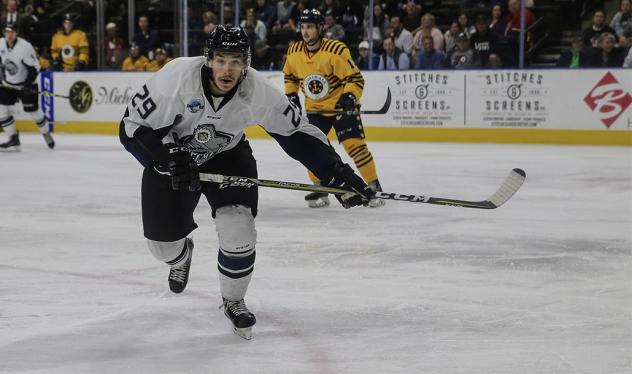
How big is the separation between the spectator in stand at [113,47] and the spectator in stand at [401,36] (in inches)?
145

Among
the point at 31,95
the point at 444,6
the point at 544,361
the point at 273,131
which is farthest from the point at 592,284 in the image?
the point at 444,6

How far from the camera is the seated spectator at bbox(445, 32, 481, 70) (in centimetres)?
997

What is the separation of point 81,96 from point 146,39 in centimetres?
115

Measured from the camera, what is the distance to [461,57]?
32.9 ft

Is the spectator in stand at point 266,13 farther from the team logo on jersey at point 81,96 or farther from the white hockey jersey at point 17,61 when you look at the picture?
the white hockey jersey at point 17,61

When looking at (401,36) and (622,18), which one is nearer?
(622,18)

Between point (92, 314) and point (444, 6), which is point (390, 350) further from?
point (444, 6)

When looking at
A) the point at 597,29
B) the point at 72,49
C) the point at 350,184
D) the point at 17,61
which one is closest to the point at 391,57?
the point at 597,29

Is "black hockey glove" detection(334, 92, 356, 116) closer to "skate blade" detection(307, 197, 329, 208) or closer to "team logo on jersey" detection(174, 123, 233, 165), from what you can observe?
"skate blade" detection(307, 197, 329, 208)

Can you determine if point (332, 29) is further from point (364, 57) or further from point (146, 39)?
point (146, 39)

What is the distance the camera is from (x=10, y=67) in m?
8.98

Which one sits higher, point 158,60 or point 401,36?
point 401,36

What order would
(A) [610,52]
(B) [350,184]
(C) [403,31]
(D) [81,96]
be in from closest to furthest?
(B) [350,184]
(A) [610,52]
(C) [403,31]
(D) [81,96]

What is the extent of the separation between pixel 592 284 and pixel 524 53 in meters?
6.82
